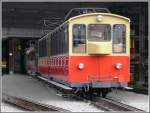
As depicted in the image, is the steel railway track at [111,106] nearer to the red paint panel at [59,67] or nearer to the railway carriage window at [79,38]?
the red paint panel at [59,67]

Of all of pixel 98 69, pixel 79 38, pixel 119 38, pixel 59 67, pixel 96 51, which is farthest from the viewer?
pixel 59 67

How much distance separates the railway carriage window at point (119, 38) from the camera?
17.4m

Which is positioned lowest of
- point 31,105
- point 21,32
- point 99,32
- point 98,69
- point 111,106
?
point 111,106

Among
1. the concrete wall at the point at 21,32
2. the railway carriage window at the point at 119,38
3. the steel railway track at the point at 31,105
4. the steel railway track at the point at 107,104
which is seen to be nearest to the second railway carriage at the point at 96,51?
the railway carriage window at the point at 119,38

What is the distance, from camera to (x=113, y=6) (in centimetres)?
3331

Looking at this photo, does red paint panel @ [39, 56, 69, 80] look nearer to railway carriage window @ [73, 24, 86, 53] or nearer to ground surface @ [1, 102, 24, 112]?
railway carriage window @ [73, 24, 86, 53]

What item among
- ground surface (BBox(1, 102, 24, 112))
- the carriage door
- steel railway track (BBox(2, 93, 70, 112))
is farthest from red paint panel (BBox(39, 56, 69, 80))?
ground surface (BBox(1, 102, 24, 112))

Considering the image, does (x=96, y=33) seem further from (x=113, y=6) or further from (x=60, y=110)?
(x=113, y=6)

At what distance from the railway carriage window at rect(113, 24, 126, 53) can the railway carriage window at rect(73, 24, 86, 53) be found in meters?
1.11

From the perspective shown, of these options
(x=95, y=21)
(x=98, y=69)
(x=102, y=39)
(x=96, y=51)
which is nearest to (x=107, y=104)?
(x=98, y=69)

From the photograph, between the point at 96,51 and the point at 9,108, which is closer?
the point at 9,108

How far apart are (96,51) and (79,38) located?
806 mm

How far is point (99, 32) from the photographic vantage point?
17344mm

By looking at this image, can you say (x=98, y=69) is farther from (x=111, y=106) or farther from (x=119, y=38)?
(x=111, y=106)
